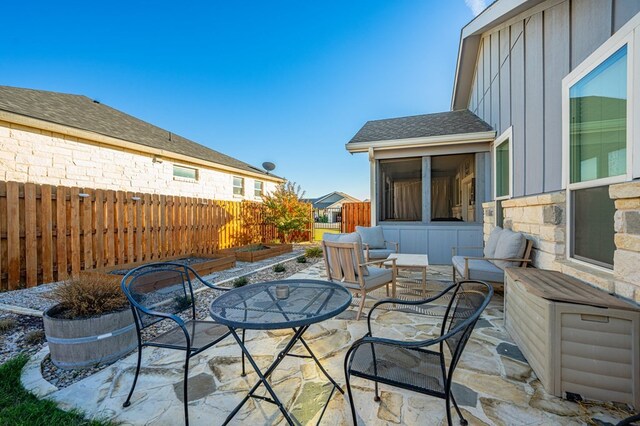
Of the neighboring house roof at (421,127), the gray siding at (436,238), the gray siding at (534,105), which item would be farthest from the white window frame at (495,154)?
the gray siding at (436,238)

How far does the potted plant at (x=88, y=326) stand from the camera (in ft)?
7.09

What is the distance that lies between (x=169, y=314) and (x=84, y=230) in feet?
16.7

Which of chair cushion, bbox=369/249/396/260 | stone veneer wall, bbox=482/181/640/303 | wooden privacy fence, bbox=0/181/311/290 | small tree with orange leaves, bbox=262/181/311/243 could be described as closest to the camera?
stone veneer wall, bbox=482/181/640/303

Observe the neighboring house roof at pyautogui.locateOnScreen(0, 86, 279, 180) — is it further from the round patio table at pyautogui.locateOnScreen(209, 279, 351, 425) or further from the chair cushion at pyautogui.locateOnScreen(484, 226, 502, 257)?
the chair cushion at pyautogui.locateOnScreen(484, 226, 502, 257)

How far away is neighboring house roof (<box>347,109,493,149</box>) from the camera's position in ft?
21.6

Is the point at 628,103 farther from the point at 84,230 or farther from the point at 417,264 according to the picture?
the point at 84,230

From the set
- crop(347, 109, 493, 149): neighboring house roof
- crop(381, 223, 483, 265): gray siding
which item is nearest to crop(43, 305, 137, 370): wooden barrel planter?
crop(381, 223, 483, 265): gray siding

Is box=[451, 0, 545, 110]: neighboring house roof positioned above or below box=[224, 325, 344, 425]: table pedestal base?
above

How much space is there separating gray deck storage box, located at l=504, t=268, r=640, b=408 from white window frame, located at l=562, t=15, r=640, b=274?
809mm

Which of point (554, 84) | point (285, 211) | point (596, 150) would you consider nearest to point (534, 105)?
point (554, 84)

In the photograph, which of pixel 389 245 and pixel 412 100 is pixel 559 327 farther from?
pixel 412 100

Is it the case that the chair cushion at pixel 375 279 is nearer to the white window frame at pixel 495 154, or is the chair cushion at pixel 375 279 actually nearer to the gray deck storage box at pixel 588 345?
the gray deck storage box at pixel 588 345

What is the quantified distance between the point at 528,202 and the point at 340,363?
361 cm

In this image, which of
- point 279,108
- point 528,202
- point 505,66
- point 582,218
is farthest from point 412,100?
point 582,218
